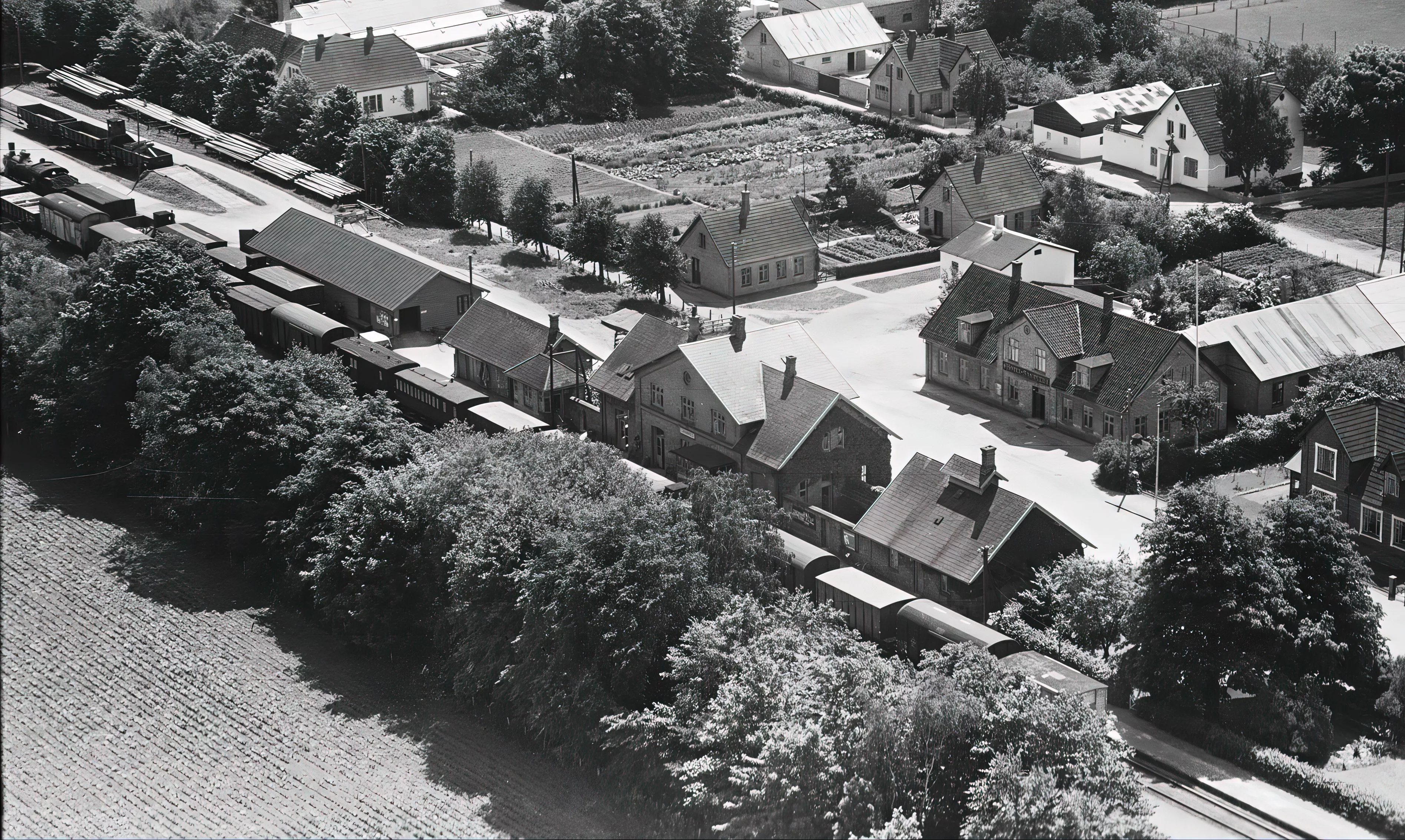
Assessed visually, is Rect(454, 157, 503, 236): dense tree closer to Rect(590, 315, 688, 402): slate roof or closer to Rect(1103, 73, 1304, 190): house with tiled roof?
Rect(590, 315, 688, 402): slate roof

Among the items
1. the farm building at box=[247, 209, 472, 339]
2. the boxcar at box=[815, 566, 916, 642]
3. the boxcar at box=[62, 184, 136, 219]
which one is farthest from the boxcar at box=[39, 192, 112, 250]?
the boxcar at box=[815, 566, 916, 642]

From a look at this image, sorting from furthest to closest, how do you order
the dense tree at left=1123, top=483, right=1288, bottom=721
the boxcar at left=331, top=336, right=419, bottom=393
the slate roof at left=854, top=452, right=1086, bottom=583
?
the boxcar at left=331, top=336, right=419, bottom=393 < the slate roof at left=854, top=452, right=1086, bottom=583 < the dense tree at left=1123, top=483, right=1288, bottom=721

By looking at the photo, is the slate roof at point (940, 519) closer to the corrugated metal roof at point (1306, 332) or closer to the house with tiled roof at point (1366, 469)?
the house with tiled roof at point (1366, 469)

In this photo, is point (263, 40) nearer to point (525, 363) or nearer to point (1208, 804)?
point (525, 363)

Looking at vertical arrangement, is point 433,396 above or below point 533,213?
below

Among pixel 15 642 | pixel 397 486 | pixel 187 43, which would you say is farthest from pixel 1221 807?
pixel 187 43

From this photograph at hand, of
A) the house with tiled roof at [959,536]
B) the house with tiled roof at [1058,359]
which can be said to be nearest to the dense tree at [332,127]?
the house with tiled roof at [1058,359]

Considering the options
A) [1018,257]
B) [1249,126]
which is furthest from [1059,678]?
[1249,126]
